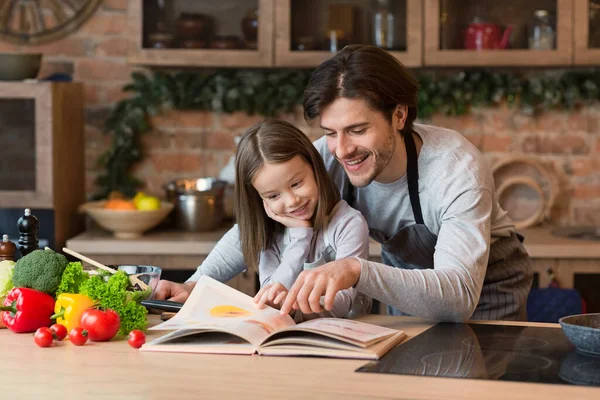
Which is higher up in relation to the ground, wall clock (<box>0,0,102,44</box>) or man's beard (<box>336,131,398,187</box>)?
wall clock (<box>0,0,102,44</box>)

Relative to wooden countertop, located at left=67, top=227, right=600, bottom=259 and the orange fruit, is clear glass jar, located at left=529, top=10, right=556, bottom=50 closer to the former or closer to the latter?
wooden countertop, located at left=67, top=227, right=600, bottom=259

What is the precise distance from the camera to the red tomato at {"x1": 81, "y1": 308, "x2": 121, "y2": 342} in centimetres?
189

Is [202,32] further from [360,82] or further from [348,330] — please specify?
[348,330]

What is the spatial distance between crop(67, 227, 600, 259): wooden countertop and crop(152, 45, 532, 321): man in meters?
1.08

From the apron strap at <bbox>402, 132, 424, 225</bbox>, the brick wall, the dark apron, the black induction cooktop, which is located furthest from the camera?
the brick wall

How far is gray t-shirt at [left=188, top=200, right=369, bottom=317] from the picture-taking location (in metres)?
2.33

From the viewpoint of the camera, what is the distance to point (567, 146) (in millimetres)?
4309

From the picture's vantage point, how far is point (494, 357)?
1752 millimetres

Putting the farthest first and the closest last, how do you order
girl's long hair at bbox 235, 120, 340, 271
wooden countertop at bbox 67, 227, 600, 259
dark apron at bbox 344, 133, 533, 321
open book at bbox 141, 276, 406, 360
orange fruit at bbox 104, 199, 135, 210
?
orange fruit at bbox 104, 199, 135, 210, wooden countertop at bbox 67, 227, 600, 259, dark apron at bbox 344, 133, 533, 321, girl's long hair at bbox 235, 120, 340, 271, open book at bbox 141, 276, 406, 360

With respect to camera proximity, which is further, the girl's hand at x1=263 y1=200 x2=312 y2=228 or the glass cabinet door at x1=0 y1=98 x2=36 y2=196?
the glass cabinet door at x1=0 y1=98 x2=36 y2=196

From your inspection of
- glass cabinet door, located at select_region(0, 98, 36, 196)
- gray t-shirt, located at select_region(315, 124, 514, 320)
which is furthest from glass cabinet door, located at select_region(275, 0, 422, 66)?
gray t-shirt, located at select_region(315, 124, 514, 320)

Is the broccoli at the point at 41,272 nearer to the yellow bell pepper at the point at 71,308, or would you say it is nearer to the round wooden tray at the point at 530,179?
the yellow bell pepper at the point at 71,308

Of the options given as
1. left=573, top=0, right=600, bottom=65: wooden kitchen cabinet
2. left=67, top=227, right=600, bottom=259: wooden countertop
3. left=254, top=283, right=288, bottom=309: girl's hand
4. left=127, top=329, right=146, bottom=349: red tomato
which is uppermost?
left=573, top=0, right=600, bottom=65: wooden kitchen cabinet

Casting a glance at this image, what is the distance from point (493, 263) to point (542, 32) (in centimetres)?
167
